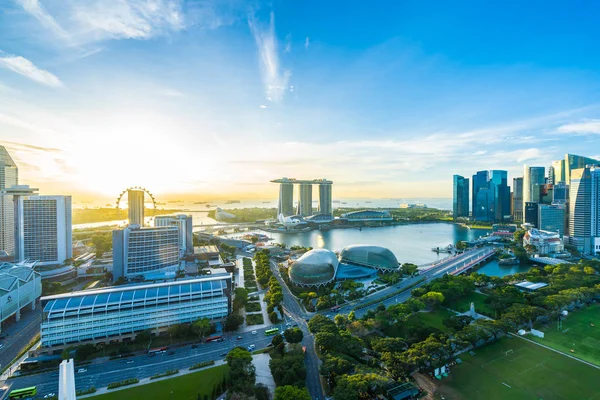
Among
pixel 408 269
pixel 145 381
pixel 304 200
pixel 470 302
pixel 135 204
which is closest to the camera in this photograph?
pixel 145 381

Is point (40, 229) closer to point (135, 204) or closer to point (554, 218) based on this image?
point (135, 204)

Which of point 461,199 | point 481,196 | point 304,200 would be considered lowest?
point 304,200

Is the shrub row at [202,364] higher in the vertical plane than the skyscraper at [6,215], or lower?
lower

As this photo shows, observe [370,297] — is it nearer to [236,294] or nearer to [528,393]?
[236,294]

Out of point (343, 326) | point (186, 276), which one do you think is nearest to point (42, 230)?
point (186, 276)

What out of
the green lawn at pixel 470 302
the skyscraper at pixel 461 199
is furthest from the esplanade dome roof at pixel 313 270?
the skyscraper at pixel 461 199

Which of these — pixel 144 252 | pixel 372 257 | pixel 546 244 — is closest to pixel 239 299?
pixel 144 252

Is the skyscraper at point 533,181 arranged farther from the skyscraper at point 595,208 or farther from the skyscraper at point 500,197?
the skyscraper at point 595,208
